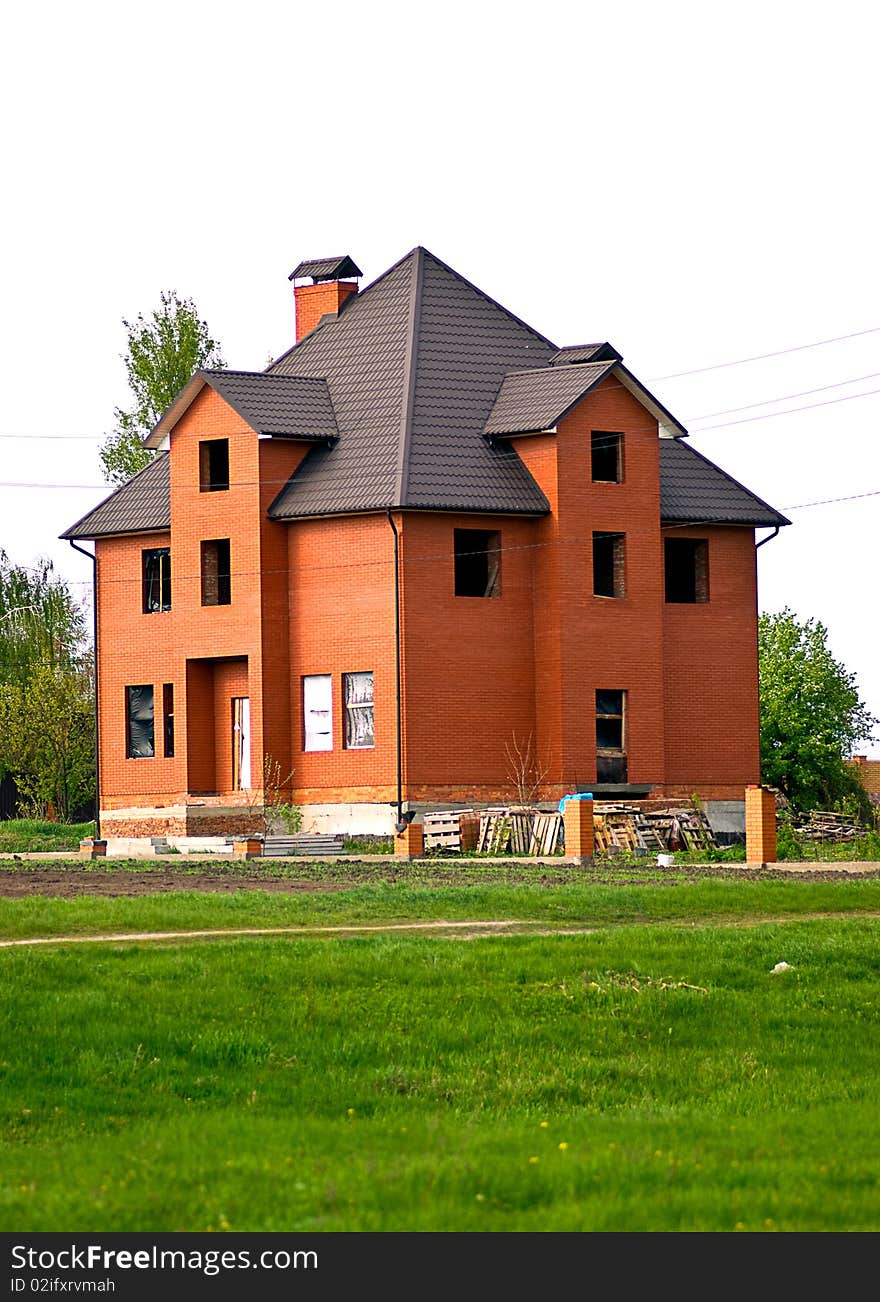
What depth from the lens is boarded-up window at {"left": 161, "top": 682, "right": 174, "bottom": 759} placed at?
48.5 metres

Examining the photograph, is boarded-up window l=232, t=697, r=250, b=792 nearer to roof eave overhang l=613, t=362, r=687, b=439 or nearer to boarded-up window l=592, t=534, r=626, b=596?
boarded-up window l=592, t=534, r=626, b=596

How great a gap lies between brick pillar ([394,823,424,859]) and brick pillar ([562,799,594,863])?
4.12 meters

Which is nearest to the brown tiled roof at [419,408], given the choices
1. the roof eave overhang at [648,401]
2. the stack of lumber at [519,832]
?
the roof eave overhang at [648,401]

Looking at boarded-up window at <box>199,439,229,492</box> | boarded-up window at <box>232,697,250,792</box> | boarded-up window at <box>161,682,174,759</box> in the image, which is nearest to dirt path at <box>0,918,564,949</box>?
boarded-up window at <box>232,697,250,792</box>

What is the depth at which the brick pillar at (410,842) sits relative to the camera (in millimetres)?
39281

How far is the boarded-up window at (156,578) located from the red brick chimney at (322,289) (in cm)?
819

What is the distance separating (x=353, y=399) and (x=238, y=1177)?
38.5 meters

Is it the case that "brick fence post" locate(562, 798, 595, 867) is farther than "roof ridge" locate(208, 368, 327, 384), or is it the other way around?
"roof ridge" locate(208, 368, 327, 384)

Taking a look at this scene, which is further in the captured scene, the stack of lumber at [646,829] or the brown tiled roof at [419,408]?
the brown tiled roof at [419,408]

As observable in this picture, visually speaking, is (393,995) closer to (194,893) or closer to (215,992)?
(215,992)

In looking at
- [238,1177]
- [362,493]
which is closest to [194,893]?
[238,1177]

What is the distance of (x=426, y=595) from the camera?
44.1 m

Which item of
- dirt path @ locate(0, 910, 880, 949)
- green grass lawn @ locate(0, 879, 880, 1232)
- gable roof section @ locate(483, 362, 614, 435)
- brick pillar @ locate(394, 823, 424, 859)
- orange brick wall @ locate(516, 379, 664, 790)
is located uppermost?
gable roof section @ locate(483, 362, 614, 435)

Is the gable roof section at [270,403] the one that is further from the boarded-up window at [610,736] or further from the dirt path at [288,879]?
the dirt path at [288,879]
